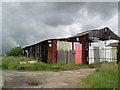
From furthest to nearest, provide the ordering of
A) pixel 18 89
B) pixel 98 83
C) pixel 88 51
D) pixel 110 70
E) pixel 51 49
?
pixel 88 51
pixel 51 49
pixel 110 70
pixel 98 83
pixel 18 89

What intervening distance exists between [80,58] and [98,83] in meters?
11.4

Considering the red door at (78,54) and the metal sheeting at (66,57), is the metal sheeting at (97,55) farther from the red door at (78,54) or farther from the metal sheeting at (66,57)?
the metal sheeting at (66,57)

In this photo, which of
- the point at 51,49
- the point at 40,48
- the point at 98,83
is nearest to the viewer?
the point at 98,83

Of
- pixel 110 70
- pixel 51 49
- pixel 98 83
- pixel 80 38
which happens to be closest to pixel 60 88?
pixel 98 83

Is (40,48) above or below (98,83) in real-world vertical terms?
above

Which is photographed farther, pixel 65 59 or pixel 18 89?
pixel 65 59

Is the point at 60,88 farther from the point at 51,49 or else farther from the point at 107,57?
the point at 107,57

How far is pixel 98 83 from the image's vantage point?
14.5 ft

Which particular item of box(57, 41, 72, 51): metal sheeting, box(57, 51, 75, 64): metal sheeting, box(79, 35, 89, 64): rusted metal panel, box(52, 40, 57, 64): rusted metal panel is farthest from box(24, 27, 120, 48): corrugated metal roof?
box(52, 40, 57, 64): rusted metal panel

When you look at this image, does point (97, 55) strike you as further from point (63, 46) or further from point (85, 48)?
point (63, 46)

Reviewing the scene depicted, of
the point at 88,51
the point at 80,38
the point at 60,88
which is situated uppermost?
the point at 80,38

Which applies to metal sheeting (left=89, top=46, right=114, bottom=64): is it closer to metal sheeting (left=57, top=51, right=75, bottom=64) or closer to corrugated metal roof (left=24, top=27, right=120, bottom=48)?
corrugated metal roof (left=24, top=27, right=120, bottom=48)

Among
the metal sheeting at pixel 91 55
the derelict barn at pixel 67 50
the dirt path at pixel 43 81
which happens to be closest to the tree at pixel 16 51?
the derelict barn at pixel 67 50

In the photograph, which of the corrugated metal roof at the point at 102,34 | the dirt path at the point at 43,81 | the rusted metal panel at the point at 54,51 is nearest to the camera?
the dirt path at the point at 43,81
